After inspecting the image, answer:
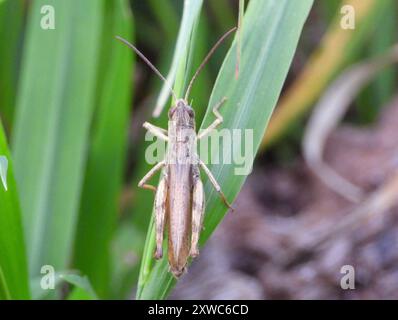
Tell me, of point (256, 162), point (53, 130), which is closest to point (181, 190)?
point (53, 130)

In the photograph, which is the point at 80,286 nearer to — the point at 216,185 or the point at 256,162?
the point at 216,185

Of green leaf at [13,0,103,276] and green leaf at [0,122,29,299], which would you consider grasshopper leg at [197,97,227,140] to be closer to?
green leaf at [0,122,29,299]

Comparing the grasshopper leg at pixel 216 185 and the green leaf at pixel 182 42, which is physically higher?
the green leaf at pixel 182 42

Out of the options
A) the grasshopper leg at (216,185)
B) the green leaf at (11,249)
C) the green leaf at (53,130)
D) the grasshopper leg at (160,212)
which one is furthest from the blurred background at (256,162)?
the grasshopper leg at (216,185)

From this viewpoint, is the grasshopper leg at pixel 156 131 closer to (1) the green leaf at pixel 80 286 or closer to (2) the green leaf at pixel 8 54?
(1) the green leaf at pixel 80 286

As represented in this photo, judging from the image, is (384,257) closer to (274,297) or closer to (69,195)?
(274,297)

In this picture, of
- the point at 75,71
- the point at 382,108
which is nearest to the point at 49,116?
the point at 75,71

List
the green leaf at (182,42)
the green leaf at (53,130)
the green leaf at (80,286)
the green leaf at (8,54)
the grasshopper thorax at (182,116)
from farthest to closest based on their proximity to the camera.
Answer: the green leaf at (8,54), the green leaf at (53,130), the grasshopper thorax at (182,116), the green leaf at (80,286), the green leaf at (182,42)
